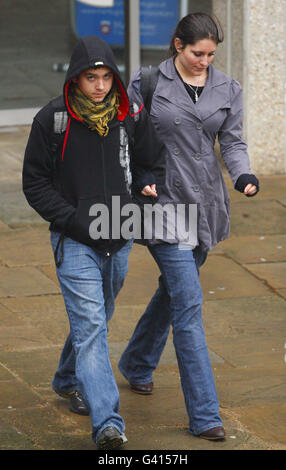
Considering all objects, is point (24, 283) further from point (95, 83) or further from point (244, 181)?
point (95, 83)

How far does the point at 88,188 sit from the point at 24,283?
2525mm

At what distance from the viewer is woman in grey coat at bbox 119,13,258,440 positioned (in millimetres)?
4602

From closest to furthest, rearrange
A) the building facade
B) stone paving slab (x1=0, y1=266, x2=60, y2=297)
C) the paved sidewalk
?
the paved sidewalk
stone paving slab (x1=0, y1=266, x2=60, y2=297)
the building facade

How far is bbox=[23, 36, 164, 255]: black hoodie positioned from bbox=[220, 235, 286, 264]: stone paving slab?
3.05 m

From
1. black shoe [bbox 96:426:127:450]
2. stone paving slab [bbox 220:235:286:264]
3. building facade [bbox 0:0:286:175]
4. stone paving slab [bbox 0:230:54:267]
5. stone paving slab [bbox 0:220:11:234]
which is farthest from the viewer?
building facade [bbox 0:0:286:175]

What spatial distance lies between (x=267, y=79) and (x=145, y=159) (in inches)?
203

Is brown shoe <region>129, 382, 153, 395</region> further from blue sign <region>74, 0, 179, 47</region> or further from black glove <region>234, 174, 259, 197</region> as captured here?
blue sign <region>74, 0, 179, 47</region>

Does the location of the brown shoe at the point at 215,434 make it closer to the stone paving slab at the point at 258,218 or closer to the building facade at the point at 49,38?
the stone paving slab at the point at 258,218

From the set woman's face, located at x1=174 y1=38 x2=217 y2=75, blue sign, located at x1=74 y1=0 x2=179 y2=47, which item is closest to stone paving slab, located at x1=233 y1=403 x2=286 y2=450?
woman's face, located at x1=174 y1=38 x2=217 y2=75

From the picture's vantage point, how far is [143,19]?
11.5m

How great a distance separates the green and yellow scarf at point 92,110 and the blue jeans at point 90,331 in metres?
0.51

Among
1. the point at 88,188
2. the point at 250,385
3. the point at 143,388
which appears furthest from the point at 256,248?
the point at 88,188

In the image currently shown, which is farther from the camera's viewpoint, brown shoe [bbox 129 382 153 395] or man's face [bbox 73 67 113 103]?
brown shoe [bbox 129 382 153 395]

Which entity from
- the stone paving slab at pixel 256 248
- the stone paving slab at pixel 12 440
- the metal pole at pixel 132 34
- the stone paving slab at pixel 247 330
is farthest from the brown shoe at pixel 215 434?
the metal pole at pixel 132 34
